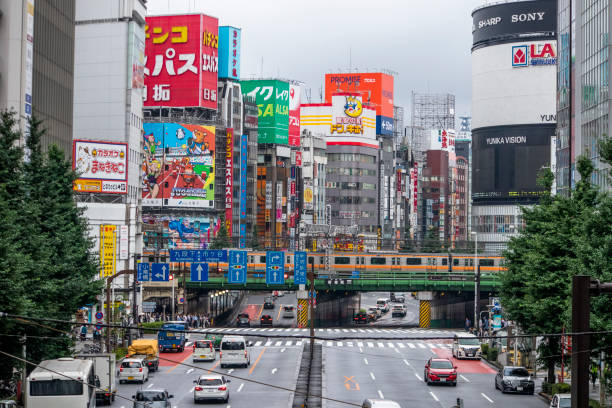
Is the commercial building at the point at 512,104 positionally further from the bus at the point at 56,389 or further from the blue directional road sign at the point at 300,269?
the bus at the point at 56,389

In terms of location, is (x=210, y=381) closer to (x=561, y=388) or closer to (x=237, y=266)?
(x=561, y=388)

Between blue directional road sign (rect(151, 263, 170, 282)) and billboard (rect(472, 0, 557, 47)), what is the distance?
379 feet

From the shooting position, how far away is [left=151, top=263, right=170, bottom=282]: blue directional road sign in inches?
3199

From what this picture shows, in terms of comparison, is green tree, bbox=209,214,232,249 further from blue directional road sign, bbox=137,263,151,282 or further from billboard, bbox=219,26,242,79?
blue directional road sign, bbox=137,263,151,282

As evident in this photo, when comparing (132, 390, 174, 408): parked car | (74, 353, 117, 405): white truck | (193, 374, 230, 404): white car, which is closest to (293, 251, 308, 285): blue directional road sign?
(193, 374, 230, 404): white car

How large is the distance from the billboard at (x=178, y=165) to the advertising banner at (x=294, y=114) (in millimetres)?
45410

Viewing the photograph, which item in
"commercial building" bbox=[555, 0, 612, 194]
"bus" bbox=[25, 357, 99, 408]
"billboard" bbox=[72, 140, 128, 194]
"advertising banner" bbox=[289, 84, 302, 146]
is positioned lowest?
"bus" bbox=[25, 357, 99, 408]

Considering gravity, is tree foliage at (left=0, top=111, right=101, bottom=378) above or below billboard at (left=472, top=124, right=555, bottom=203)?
below

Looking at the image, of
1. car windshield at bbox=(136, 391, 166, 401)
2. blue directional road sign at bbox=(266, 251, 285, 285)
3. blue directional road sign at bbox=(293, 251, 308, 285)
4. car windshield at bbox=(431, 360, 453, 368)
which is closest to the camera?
car windshield at bbox=(136, 391, 166, 401)

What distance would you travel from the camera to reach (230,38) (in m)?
161

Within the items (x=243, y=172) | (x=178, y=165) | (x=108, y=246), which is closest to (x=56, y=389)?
(x=108, y=246)

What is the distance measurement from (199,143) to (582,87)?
8044cm

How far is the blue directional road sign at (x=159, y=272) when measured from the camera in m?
81.2

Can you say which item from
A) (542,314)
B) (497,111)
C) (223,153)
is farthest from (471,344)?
(497,111)
